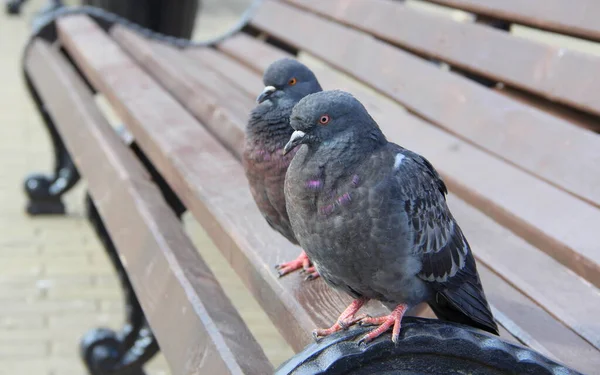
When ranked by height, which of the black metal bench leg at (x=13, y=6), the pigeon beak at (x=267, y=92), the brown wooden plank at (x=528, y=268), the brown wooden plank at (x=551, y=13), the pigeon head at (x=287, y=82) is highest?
the brown wooden plank at (x=551, y=13)

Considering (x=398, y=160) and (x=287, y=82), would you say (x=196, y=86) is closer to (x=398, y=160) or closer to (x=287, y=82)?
(x=287, y=82)

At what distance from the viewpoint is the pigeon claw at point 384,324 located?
4.51 ft

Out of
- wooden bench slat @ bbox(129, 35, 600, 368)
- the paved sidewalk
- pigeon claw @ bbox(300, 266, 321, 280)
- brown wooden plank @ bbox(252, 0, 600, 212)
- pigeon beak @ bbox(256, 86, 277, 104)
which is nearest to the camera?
wooden bench slat @ bbox(129, 35, 600, 368)

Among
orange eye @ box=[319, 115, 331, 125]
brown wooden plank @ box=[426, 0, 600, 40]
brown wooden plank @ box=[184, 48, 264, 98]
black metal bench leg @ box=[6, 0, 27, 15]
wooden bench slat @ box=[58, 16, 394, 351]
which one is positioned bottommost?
black metal bench leg @ box=[6, 0, 27, 15]

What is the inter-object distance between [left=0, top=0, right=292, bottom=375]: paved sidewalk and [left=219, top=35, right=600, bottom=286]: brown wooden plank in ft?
3.90

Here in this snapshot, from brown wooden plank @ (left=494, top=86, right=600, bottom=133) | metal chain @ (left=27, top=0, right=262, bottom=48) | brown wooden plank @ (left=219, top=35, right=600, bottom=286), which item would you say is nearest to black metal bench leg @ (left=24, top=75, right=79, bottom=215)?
metal chain @ (left=27, top=0, right=262, bottom=48)

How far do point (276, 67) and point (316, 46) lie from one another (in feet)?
Answer: 6.23

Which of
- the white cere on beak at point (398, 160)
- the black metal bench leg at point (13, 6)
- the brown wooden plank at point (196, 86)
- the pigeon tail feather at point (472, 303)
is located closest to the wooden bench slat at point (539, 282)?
the pigeon tail feather at point (472, 303)

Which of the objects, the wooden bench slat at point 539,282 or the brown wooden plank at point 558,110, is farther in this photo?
the brown wooden plank at point 558,110

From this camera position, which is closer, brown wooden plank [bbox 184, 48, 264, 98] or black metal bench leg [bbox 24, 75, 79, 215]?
brown wooden plank [bbox 184, 48, 264, 98]

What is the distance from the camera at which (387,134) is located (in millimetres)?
2869

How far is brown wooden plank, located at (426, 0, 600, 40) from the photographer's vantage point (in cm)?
254

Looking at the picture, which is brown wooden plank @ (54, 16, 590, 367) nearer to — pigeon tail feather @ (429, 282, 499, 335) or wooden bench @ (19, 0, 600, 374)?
wooden bench @ (19, 0, 600, 374)

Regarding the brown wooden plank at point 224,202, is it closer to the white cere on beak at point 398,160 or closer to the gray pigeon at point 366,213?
the gray pigeon at point 366,213
